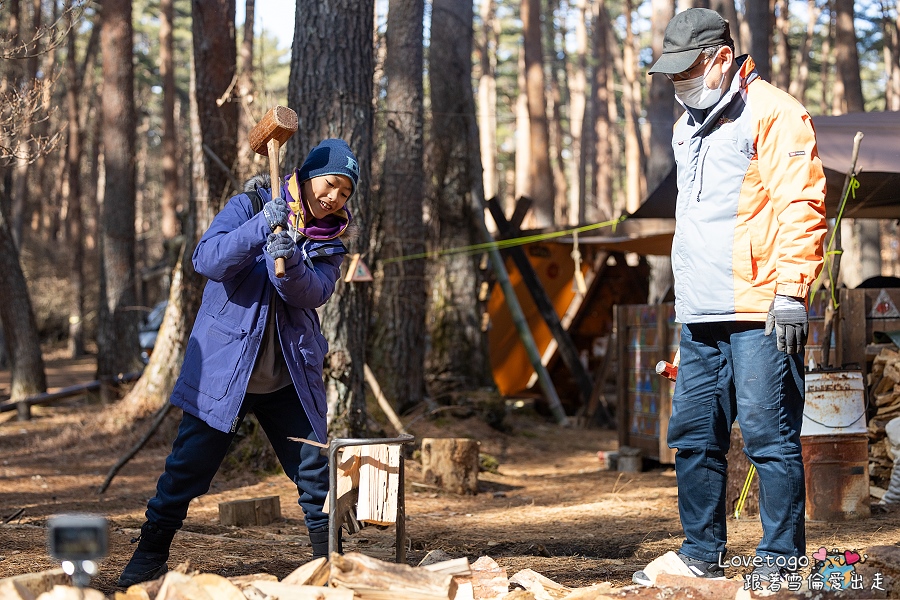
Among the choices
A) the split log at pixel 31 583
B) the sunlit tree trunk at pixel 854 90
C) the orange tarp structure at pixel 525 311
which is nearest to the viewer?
the split log at pixel 31 583

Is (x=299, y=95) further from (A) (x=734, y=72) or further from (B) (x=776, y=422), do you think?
(B) (x=776, y=422)

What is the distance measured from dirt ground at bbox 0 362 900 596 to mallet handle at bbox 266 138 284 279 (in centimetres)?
151

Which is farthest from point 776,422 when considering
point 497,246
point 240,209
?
point 497,246

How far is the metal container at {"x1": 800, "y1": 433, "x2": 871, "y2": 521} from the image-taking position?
5.43 meters

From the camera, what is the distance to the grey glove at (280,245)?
3.32 metres

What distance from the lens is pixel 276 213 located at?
343cm

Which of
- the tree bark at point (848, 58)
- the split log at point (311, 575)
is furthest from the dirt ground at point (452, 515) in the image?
the tree bark at point (848, 58)

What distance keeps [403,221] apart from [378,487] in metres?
6.84

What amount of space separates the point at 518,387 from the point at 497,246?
2.66m

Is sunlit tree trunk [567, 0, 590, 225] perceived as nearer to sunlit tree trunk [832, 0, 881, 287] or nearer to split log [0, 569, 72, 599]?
sunlit tree trunk [832, 0, 881, 287]

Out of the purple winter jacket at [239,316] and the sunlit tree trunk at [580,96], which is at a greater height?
the sunlit tree trunk at [580,96]

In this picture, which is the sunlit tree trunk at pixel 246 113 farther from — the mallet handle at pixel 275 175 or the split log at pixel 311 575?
the split log at pixel 311 575

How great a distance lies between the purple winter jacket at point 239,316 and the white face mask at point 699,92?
4.91 ft

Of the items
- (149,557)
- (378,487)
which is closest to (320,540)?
(378,487)
